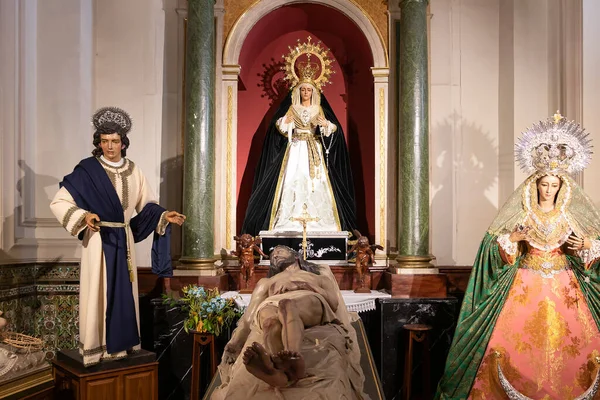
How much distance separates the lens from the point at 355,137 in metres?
7.12

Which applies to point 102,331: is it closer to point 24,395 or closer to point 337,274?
point 24,395

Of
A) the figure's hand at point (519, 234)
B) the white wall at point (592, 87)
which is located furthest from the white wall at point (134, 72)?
the white wall at point (592, 87)

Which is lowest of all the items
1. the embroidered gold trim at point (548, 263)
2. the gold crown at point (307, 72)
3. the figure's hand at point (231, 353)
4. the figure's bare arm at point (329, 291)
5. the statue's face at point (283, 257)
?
the figure's hand at point (231, 353)

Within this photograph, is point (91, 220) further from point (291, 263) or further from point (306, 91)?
point (306, 91)

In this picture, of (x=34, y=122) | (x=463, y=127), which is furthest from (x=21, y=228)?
(x=463, y=127)

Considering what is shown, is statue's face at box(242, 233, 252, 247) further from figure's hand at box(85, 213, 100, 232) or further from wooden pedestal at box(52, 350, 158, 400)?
figure's hand at box(85, 213, 100, 232)

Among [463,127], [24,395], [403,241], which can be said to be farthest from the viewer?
[463,127]

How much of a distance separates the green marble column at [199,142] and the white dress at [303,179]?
811 millimetres

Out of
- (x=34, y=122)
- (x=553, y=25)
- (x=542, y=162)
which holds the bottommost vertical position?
(x=542, y=162)

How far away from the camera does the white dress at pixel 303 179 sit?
641cm

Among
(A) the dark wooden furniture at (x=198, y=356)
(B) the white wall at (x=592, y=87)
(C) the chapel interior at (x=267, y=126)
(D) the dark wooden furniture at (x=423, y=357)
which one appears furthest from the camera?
(B) the white wall at (x=592, y=87)

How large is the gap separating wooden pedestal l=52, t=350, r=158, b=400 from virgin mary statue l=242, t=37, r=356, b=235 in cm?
242

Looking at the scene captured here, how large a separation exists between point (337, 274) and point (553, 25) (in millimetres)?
3475

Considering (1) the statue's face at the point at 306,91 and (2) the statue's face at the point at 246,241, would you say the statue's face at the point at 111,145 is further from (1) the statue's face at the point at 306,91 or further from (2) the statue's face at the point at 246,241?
(1) the statue's face at the point at 306,91
